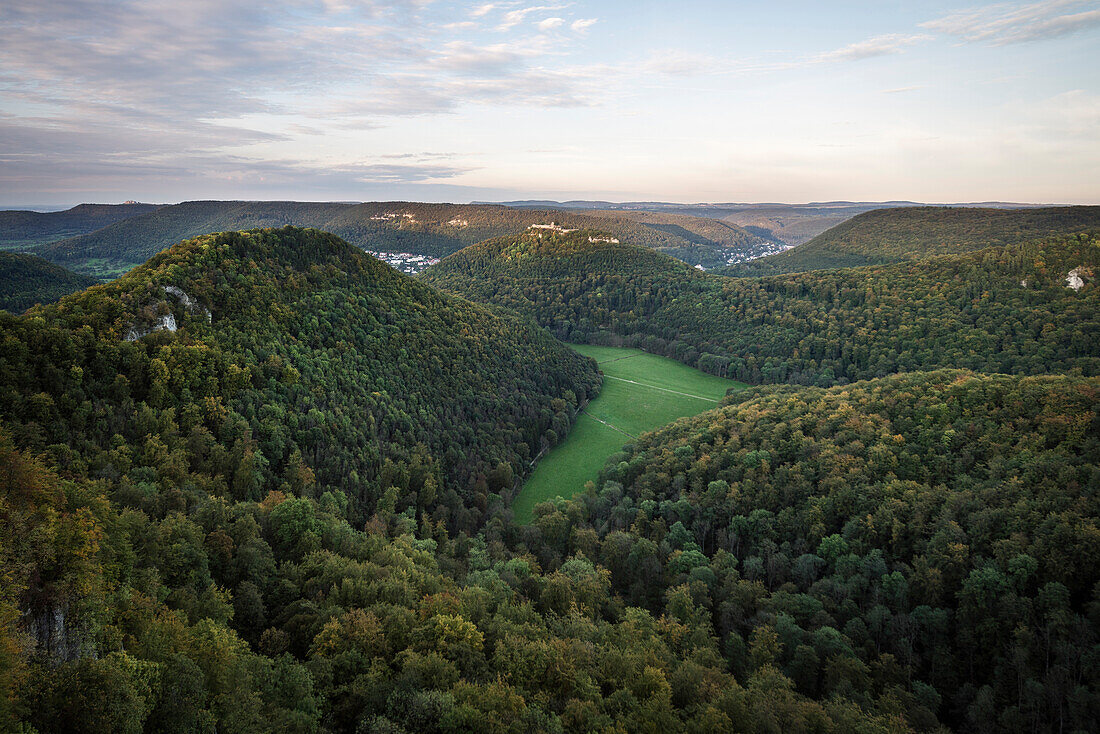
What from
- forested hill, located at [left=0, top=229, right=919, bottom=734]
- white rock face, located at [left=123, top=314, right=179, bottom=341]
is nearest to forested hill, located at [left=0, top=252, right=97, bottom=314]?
forested hill, located at [left=0, top=229, right=919, bottom=734]

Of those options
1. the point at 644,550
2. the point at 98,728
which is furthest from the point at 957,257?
the point at 98,728

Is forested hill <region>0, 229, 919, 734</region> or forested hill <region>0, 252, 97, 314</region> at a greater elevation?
forested hill <region>0, 252, 97, 314</region>

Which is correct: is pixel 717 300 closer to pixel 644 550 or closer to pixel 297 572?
pixel 644 550

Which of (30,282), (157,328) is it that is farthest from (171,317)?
(30,282)

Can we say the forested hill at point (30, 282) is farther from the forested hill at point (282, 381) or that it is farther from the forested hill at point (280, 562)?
the forested hill at point (280, 562)

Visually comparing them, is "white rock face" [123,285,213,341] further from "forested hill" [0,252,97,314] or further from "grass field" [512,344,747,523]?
"forested hill" [0,252,97,314]

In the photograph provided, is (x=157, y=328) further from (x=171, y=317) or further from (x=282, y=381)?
(x=282, y=381)
